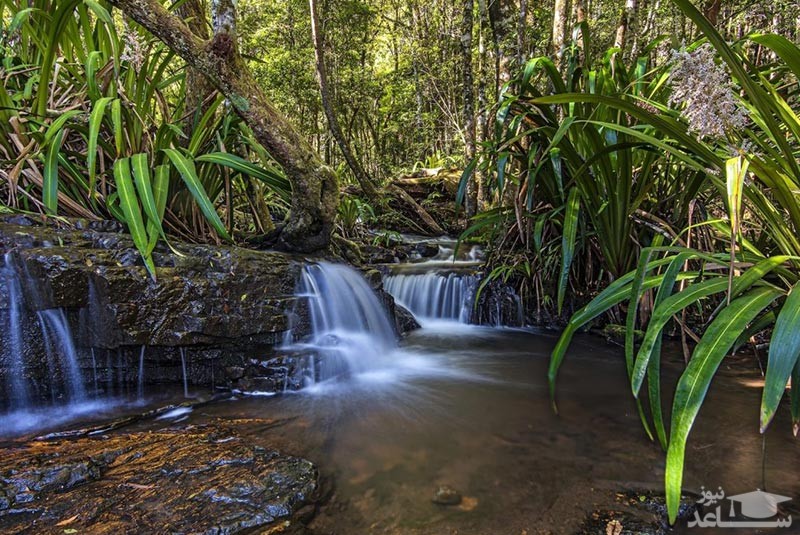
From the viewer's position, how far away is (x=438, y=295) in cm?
408

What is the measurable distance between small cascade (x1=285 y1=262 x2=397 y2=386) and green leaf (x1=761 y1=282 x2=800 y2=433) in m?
2.06

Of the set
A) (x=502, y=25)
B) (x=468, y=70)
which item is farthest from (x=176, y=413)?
(x=468, y=70)

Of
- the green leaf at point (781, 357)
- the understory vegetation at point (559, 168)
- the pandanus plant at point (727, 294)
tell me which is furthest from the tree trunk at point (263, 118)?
the green leaf at point (781, 357)

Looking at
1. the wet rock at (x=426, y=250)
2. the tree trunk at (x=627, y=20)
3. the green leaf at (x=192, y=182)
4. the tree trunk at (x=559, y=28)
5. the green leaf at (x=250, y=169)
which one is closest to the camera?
the green leaf at (x=192, y=182)

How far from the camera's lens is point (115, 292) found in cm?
202

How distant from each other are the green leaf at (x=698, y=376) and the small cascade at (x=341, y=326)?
1926mm

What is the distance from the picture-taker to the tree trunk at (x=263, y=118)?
2.20 meters

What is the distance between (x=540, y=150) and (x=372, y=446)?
2.24 meters

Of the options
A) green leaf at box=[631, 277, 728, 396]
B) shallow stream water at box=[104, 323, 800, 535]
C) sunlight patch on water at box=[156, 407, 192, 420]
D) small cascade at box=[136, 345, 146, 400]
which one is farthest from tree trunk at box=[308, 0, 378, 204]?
green leaf at box=[631, 277, 728, 396]

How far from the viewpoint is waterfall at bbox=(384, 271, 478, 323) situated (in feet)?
12.9

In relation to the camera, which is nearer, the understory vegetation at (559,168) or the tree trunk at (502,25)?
the understory vegetation at (559,168)

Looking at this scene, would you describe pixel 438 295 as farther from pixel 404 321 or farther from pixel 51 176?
pixel 51 176

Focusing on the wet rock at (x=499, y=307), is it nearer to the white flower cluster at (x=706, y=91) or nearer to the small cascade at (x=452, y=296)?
the small cascade at (x=452, y=296)

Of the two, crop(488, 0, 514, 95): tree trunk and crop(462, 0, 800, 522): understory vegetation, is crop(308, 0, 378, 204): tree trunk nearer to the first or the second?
crop(488, 0, 514, 95): tree trunk
